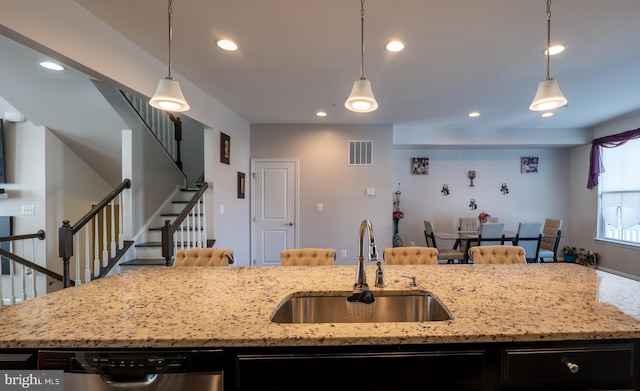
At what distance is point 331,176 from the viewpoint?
16.1 feet

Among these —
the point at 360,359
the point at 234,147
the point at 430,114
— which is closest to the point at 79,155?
the point at 234,147

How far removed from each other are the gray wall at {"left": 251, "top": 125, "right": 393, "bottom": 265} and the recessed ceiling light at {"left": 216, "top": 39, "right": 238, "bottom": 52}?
2.51 meters

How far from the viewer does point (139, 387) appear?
3.07ft

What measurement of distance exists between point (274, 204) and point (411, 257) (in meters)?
3.23

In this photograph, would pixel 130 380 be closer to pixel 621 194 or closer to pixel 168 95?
pixel 168 95

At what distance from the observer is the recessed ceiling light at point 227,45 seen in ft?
7.52

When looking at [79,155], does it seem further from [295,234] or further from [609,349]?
[609,349]

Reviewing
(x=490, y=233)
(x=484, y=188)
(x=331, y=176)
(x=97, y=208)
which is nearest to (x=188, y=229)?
(x=97, y=208)

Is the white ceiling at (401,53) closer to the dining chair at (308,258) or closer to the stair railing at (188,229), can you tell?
the stair railing at (188,229)

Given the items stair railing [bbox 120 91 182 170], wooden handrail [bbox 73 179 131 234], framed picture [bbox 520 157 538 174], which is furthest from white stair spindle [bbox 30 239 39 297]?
framed picture [bbox 520 157 538 174]

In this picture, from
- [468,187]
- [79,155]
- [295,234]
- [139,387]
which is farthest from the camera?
[468,187]

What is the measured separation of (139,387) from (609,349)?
5.35ft

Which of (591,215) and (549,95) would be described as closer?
(549,95)

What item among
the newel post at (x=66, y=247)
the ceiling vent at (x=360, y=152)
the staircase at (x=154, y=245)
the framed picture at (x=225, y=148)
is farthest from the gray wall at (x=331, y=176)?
the newel post at (x=66, y=247)
